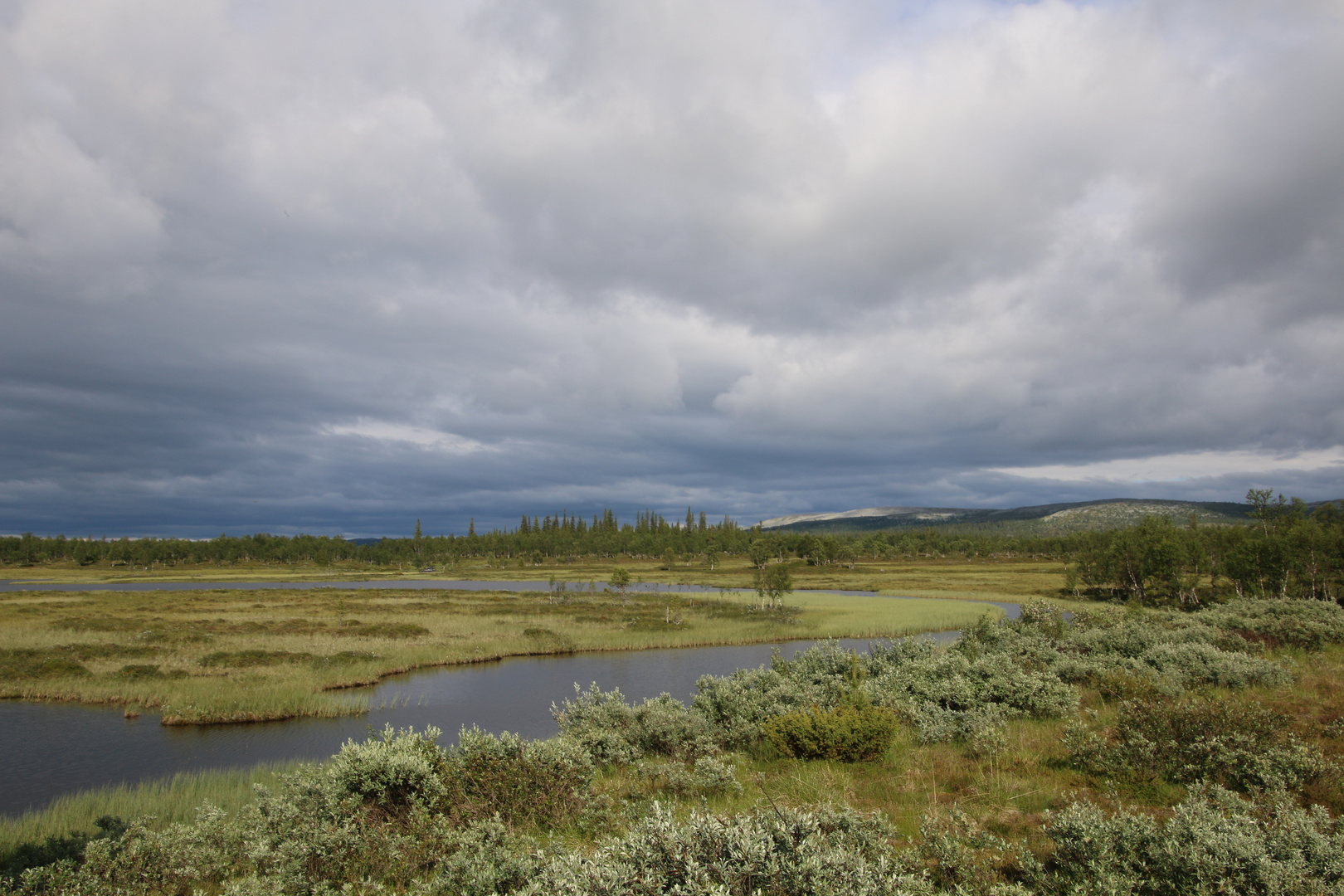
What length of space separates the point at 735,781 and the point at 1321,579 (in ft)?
295

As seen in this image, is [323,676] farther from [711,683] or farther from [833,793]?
[833,793]

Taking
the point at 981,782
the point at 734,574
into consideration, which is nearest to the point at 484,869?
the point at 981,782

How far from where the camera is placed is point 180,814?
49.6 feet

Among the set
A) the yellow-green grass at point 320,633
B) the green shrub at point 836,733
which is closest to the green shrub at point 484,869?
the green shrub at point 836,733

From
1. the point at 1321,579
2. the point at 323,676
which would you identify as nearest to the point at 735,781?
the point at 323,676

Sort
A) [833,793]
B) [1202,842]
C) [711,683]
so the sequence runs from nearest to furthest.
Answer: [1202,842]
[833,793]
[711,683]

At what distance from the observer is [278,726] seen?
2491 centimetres

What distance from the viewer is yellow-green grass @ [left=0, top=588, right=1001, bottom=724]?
2783 centimetres

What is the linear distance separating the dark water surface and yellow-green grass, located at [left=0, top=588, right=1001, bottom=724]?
1.33 metres

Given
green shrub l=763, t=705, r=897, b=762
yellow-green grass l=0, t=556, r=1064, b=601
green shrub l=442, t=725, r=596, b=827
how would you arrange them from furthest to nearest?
yellow-green grass l=0, t=556, r=1064, b=601 → green shrub l=763, t=705, r=897, b=762 → green shrub l=442, t=725, r=596, b=827

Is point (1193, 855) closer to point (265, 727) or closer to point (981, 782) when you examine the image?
point (981, 782)

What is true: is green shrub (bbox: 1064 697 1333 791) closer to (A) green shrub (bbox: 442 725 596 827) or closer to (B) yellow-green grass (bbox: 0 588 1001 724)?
(A) green shrub (bbox: 442 725 596 827)

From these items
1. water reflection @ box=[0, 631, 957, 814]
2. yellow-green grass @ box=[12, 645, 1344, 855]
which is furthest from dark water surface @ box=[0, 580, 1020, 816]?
yellow-green grass @ box=[12, 645, 1344, 855]

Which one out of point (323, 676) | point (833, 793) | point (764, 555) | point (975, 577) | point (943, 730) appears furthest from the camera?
point (764, 555)
